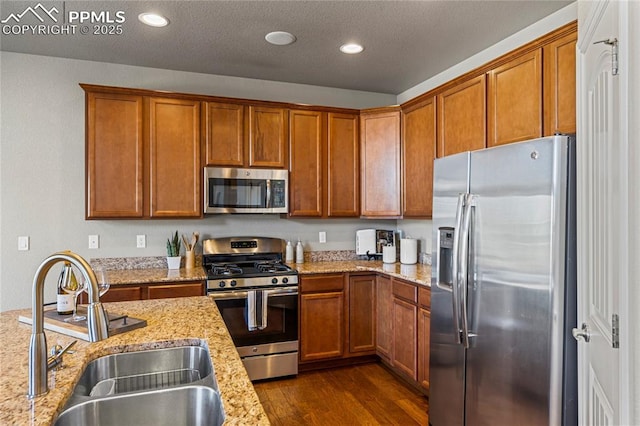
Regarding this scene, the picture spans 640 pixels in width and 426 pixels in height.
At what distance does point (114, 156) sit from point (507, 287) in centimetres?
296

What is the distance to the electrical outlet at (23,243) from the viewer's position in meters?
3.16

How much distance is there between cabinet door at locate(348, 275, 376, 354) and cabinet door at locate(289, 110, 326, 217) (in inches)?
30.3

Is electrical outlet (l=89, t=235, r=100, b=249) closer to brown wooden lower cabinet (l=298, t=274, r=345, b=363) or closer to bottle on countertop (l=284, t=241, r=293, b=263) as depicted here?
bottle on countertop (l=284, t=241, r=293, b=263)

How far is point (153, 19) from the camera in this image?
8.49 ft

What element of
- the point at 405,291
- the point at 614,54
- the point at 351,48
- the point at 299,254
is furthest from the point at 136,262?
the point at 614,54

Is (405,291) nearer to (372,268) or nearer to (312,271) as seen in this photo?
(372,268)

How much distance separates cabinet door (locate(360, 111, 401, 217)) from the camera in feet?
12.0

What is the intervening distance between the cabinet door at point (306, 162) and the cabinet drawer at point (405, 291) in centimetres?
102

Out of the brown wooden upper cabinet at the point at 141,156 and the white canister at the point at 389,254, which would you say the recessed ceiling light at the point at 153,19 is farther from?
the white canister at the point at 389,254

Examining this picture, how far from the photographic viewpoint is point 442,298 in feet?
7.74

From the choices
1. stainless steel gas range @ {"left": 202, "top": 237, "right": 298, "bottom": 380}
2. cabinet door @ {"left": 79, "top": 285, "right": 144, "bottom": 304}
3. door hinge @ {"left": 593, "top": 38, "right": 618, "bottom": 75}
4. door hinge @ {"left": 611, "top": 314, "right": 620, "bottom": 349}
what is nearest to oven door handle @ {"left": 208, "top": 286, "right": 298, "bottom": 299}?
stainless steel gas range @ {"left": 202, "top": 237, "right": 298, "bottom": 380}

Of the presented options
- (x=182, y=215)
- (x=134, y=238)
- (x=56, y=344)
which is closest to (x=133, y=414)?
(x=56, y=344)

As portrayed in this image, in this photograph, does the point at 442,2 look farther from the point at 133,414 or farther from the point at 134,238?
the point at 134,238

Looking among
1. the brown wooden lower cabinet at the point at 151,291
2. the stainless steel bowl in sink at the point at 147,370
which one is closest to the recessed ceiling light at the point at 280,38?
the brown wooden lower cabinet at the point at 151,291
